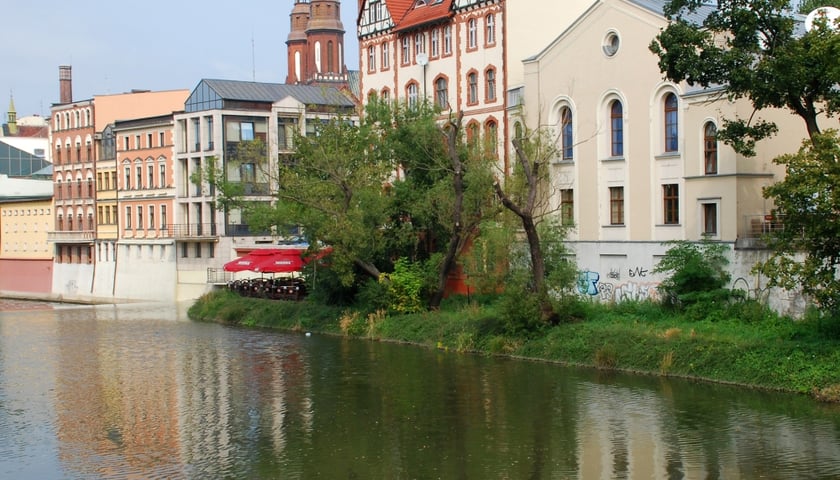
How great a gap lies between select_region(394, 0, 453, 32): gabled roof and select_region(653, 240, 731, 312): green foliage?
19653mm

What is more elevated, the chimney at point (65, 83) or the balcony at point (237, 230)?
the chimney at point (65, 83)

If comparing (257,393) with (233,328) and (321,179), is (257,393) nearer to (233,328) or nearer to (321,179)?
(321,179)

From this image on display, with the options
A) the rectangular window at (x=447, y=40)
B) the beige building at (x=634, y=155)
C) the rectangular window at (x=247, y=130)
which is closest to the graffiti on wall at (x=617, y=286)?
the beige building at (x=634, y=155)

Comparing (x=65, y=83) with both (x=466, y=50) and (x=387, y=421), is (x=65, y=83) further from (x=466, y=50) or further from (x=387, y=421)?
(x=387, y=421)

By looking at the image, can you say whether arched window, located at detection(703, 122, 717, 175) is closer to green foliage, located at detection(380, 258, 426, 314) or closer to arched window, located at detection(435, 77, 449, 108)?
green foliage, located at detection(380, 258, 426, 314)

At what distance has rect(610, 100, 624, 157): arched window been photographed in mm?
39312

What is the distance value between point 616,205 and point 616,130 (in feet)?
8.94

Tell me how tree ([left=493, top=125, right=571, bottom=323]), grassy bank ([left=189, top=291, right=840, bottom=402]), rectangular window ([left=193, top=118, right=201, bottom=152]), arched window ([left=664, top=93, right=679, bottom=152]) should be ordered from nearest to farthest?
grassy bank ([left=189, top=291, right=840, bottom=402]) < tree ([left=493, top=125, right=571, bottom=323]) < arched window ([left=664, top=93, right=679, bottom=152]) < rectangular window ([left=193, top=118, right=201, bottom=152])

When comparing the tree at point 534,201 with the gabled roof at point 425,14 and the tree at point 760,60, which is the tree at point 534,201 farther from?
the gabled roof at point 425,14

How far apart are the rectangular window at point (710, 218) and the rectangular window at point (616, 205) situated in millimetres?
3785

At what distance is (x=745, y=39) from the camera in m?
29.1

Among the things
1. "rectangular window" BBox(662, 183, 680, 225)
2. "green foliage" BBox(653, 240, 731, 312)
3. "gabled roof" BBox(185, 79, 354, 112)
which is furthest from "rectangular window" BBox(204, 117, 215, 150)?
"green foliage" BBox(653, 240, 731, 312)

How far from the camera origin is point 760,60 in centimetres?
2867

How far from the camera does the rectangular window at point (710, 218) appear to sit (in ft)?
117
